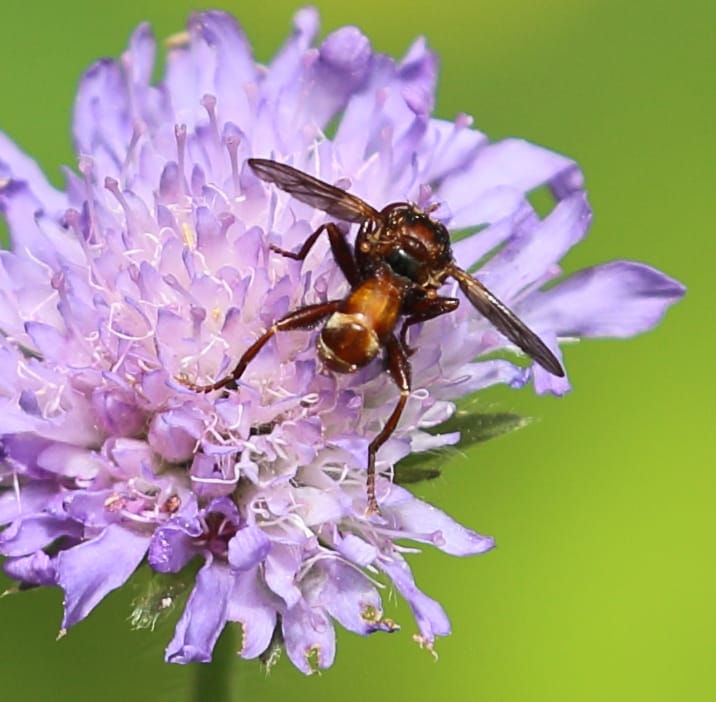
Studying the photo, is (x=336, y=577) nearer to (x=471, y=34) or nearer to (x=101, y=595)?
(x=101, y=595)

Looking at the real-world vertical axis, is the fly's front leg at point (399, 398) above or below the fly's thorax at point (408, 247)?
below

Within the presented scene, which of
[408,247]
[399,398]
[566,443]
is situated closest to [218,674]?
[399,398]

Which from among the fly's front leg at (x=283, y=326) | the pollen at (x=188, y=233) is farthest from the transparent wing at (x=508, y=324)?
the pollen at (x=188, y=233)

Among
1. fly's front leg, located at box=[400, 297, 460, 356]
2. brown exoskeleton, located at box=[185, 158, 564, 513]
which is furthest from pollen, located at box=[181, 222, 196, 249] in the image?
fly's front leg, located at box=[400, 297, 460, 356]

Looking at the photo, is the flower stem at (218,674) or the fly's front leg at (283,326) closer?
the fly's front leg at (283,326)

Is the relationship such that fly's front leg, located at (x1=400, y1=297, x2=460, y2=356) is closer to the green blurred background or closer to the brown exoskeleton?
the brown exoskeleton

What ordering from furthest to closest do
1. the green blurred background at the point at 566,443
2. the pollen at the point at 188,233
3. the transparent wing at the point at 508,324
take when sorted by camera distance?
the green blurred background at the point at 566,443 → the pollen at the point at 188,233 → the transparent wing at the point at 508,324

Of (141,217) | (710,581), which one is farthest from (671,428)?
(141,217)

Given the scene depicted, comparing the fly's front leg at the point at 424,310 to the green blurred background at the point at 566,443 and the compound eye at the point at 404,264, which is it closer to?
the compound eye at the point at 404,264
